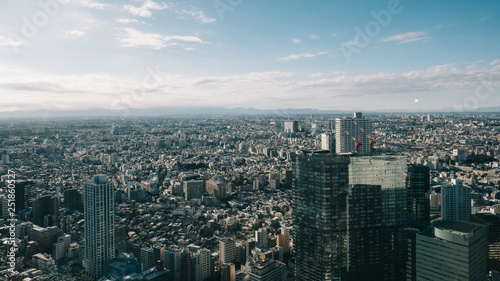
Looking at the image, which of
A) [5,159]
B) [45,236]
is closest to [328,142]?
[45,236]

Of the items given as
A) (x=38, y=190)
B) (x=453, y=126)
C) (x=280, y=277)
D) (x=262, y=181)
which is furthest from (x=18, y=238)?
(x=453, y=126)

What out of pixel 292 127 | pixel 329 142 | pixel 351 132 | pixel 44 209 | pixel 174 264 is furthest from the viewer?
pixel 292 127

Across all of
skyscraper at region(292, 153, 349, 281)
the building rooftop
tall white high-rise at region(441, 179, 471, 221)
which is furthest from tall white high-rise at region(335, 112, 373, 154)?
the building rooftop

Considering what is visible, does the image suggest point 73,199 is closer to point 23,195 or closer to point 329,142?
point 23,195

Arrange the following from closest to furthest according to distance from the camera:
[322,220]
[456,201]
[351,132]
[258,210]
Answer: [322,220] < [456,201] < [258,210] < [351,132]

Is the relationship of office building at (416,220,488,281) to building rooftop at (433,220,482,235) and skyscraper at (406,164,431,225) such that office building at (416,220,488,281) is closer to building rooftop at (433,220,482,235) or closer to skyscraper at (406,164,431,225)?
building rooftop at (433,220,482,235)

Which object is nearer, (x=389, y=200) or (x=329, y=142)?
(x=389, y=200)

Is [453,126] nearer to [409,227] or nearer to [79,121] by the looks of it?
[409,227]

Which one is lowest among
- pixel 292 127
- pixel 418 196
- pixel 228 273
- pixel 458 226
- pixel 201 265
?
pixel 228 273
